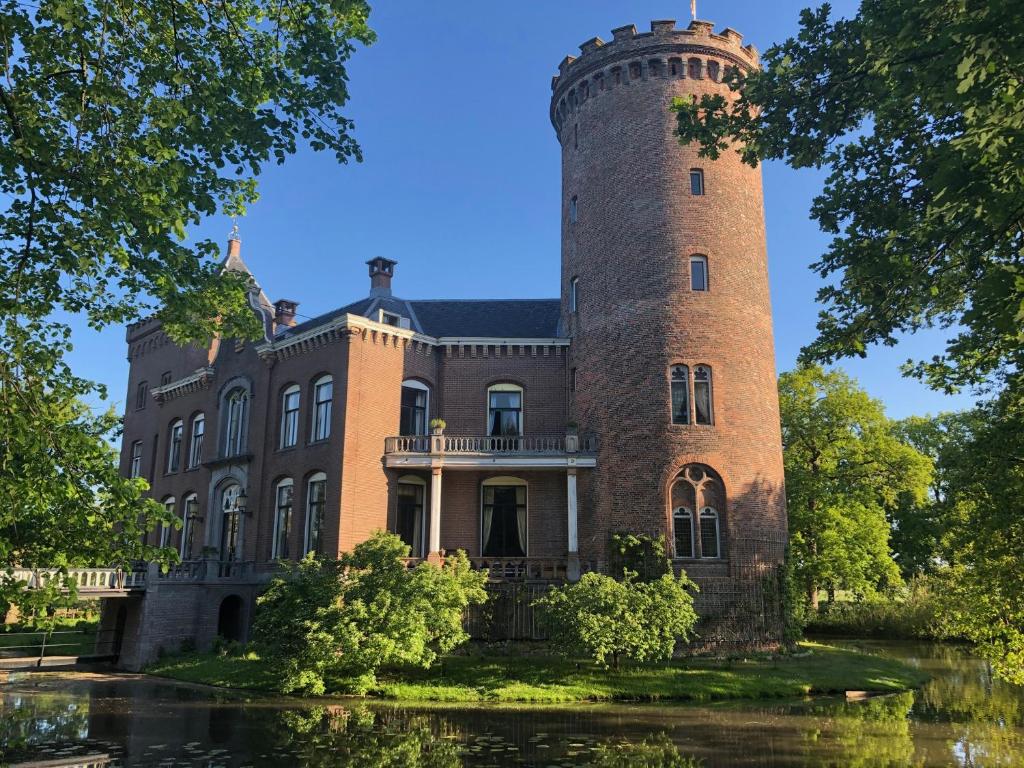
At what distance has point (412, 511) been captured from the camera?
2588cm

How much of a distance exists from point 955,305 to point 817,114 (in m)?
3.98

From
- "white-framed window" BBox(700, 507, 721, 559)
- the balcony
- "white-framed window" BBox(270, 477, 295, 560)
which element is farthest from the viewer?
"white-framed window" BBox(270, 477, 295, 560)

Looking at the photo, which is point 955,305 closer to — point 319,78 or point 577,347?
point 319,78

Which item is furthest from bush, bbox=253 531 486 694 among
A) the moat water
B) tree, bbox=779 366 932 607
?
tree, bbox=779 366 932 607

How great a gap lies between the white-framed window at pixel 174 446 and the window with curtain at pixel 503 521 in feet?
46.8

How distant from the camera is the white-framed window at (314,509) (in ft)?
81.0

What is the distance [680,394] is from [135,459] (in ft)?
83.6

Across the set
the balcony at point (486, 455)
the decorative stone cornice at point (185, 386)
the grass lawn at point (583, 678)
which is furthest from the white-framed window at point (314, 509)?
the decorative stone cornice at point (185, 386)

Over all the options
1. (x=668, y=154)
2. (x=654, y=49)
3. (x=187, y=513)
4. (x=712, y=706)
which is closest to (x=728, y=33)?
(x=654, y=49)

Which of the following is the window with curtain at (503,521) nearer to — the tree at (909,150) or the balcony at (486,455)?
the balcony at (486,455)

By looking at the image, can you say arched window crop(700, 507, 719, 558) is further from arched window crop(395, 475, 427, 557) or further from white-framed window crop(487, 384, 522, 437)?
arched window crop(395, 475, 427, 557)

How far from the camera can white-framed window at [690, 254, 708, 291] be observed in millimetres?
24297

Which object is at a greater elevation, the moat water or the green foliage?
the green foliage

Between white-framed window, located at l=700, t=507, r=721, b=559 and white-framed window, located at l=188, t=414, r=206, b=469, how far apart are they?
1910cm
